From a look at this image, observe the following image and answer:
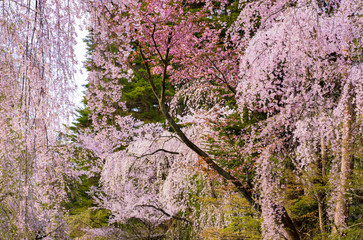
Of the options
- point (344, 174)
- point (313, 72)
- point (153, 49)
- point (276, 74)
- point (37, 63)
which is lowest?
point (344, 174)

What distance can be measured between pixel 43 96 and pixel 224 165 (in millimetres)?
3429

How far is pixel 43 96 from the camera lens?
1693 millimetres

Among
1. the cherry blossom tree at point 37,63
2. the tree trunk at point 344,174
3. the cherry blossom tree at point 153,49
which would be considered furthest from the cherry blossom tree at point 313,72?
the cherry blossom tree at point 37,63

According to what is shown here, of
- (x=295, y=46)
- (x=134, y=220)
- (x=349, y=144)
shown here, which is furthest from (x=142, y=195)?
(x=295, y=46)

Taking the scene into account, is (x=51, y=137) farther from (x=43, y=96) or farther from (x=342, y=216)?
(x=342, y=216)

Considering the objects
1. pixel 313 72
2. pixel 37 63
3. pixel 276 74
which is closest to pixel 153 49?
pixel 276 74

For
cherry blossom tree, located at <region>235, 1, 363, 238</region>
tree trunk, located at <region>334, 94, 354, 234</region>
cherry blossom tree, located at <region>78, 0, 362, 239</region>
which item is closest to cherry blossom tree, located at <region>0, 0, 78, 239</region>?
cherry blossom tree, located at <region>78, 0, 362, 239</region>

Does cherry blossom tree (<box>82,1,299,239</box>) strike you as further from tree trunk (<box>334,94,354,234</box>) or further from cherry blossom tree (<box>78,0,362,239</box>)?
tree trunk (<box>334,94,354,234</box>)

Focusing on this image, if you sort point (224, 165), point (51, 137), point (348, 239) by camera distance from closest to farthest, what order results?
point (51, 137) < point (348, 239) < point (224, 165)

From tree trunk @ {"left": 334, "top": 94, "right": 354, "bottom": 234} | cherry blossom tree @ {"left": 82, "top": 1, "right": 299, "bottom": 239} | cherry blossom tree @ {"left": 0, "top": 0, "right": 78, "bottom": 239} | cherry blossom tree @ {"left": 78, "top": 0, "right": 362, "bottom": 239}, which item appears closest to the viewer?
cherry blossom tree @ {"left": 0, "top": 0, "right": 78, "bottom": 239}

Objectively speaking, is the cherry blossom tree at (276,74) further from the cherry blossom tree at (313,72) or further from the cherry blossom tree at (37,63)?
the cherry blossom tree at (37,63)

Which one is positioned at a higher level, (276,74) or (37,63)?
(276,74)

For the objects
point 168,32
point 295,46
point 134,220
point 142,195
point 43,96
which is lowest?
point 134,220

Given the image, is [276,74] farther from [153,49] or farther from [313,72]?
[153,49]
